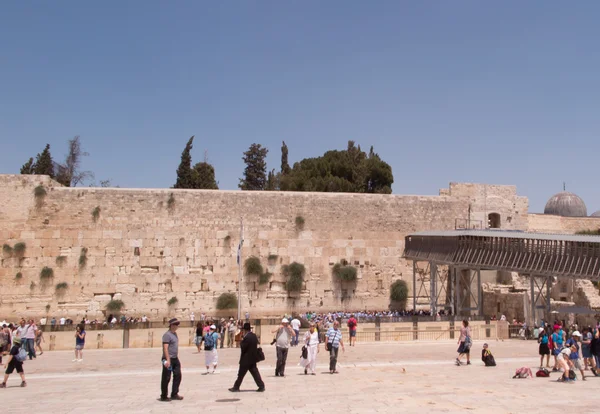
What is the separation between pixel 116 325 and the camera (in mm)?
14727

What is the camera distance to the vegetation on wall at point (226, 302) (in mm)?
21891

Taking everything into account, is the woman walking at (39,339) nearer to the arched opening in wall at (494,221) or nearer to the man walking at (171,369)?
the man walking at (171,369)

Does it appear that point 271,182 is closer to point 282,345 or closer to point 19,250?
point 19,250

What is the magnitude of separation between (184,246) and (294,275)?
4.52 meters

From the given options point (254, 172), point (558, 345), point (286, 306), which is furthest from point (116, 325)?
point (254, 172)

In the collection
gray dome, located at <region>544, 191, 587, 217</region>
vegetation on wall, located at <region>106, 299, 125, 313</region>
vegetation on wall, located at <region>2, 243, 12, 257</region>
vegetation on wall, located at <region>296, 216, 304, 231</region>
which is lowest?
vegetation on wall, located at <region>106, 299, 125, 313</region>

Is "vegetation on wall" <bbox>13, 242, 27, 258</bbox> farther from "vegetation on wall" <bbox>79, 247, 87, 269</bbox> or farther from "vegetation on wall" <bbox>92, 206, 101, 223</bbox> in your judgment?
"vegetation on wall" <bbox>92, 206, 101, 223</bbox>

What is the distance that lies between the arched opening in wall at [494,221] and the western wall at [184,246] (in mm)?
3242

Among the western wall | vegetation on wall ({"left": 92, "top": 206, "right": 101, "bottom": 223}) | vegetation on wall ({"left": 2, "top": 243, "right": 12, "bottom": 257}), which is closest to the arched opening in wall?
the western wall

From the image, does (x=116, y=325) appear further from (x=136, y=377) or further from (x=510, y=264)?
(x=510, y=264)

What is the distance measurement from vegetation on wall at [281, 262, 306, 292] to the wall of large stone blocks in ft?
0.68

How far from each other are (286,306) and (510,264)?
30.7 feet

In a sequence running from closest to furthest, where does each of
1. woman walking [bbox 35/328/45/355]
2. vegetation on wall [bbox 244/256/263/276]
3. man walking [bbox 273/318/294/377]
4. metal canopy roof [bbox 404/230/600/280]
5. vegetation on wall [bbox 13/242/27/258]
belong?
man walking [bbox 273/318/294/377] < woman walking [bbox 35/328/45/355] < metal canopy roof [bbox 404/230/600/280] < vegetation on wall [bbox 13/242/27/258] < vegetation on wall [bbox 244/256/263/276]

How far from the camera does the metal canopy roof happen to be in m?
14.2
